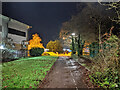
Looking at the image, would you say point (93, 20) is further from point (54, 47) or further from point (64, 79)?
point (54, 47)

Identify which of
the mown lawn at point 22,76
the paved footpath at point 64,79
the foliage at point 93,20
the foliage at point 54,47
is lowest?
the paved footpath at point 64,79

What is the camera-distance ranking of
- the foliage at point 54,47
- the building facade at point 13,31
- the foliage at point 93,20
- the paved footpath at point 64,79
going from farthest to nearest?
the foliage at point 54,47, the building facade at point 13,31, the foliage at point 93,20, the paved footpath at point 64,79

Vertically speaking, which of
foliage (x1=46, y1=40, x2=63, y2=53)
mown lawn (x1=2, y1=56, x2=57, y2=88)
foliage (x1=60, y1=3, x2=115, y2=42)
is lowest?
mown lawn (x1=2, y1=56, x2=57, y2=88)

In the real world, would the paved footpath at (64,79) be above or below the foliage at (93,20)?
below

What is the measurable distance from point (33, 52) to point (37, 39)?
13.5 metres

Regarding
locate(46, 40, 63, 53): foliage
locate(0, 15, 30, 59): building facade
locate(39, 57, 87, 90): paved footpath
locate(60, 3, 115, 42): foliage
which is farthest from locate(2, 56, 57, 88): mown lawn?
locate(46, 40, 63, 53): foliage

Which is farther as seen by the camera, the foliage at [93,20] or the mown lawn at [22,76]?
the foliage at [93,20]

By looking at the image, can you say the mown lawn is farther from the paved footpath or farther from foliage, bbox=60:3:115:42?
foliage, bbox=60:3:115:42

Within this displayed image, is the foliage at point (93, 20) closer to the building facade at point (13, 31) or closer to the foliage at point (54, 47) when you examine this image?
the building facade at point (13, 31)

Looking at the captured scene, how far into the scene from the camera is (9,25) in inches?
856

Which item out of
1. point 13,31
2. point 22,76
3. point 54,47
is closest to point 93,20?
point 22,76

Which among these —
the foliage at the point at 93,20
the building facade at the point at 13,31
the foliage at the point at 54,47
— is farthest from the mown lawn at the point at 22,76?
the foliage at the point at 54,47

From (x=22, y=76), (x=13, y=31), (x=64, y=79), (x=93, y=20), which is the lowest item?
(x=64, y=79)

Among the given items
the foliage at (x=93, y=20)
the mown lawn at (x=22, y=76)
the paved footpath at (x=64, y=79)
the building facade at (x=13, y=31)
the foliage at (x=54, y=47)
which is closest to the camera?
the mown lawn at (x=22, y=76)
